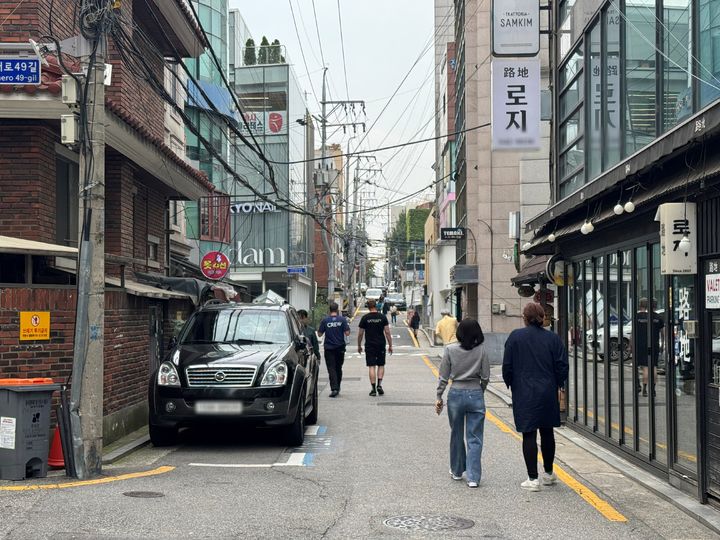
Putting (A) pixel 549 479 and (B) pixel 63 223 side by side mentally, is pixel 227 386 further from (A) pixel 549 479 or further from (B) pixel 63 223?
(B) pixel 63 223

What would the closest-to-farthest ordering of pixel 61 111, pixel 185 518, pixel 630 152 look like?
pixel 185 518 → pixel 630 152 → pixel 61 111

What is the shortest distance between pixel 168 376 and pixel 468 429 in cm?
394

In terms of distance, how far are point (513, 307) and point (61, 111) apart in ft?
75.9

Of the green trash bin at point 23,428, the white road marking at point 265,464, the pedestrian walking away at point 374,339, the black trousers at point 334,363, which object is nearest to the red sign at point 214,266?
→ the black trousers at point 334,363

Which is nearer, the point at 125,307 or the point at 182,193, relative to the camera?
the point at 125,307

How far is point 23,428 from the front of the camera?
8336mm

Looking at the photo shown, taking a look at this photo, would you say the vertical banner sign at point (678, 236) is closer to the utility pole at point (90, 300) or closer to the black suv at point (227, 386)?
the black suv at point (227, 386)

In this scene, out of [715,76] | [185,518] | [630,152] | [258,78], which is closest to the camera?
[185,518]

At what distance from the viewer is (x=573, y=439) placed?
11789 millimetres

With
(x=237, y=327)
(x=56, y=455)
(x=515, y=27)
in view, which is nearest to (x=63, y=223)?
(x=237, y=327)

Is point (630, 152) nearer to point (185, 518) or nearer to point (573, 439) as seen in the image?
point (573, 439)

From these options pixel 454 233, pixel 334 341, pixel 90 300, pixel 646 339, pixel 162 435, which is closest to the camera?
pixel 90 300

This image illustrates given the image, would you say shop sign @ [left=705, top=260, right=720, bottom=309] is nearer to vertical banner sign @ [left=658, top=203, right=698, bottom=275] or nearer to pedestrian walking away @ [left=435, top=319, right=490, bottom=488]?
vertical banner sign @ [left=658, top=203, right=698, bottom=275]

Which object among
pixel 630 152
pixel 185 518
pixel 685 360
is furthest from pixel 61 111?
pixel 685 360
